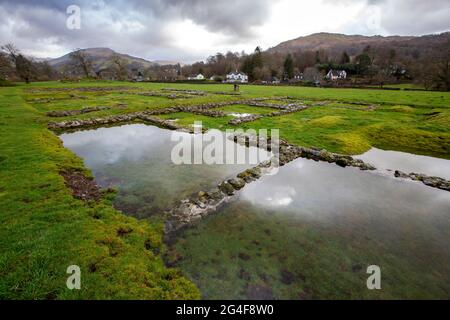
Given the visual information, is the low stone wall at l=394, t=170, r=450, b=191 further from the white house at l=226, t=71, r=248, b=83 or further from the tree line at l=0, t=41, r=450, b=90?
the white house at l=226, t=71, r=248, b=83

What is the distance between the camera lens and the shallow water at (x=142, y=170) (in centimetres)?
862

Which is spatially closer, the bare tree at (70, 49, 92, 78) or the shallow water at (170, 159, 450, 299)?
the shallow water at (170, 159, 450, 299)

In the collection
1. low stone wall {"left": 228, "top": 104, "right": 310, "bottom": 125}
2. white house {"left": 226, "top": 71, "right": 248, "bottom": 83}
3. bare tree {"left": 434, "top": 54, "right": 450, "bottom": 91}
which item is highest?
white house {"left": 226, "top": 71, "right": 248, "bottom": 83}

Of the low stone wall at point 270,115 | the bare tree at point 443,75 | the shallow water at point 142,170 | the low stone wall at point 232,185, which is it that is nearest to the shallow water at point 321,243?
the low stone wall at point 232,185

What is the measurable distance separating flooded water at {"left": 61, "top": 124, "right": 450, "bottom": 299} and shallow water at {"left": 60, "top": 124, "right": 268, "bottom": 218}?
2.1 inches

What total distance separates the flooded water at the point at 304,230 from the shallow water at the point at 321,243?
28mm

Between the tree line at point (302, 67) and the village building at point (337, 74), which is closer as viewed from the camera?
the tree line at point (302, 67)

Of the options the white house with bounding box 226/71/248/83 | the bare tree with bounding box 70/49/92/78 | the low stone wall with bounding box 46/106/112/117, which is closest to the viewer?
the low stone wall with bounding box 46/106/112/117

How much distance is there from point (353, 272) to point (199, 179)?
22.3 feet

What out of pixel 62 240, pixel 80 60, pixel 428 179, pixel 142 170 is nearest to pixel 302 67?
pixel 80 60

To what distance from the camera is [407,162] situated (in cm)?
1306

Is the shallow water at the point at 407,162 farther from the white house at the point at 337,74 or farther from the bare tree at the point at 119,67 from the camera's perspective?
the bare tree at the point at 119,67

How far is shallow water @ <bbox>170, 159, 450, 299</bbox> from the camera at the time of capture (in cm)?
518

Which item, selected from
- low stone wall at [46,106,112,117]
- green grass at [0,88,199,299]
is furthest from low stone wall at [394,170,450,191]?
low stone wall at [46,106,112,117]
